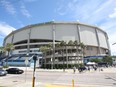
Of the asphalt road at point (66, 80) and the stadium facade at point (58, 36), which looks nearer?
the asphalt road at point (66, 80)

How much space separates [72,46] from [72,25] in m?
48.0

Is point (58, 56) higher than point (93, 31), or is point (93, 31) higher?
point (93, 31)

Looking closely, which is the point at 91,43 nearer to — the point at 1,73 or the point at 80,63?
the point at 80,63

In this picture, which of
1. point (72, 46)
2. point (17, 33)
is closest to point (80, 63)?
point (72, 46)

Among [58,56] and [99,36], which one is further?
[99,36]

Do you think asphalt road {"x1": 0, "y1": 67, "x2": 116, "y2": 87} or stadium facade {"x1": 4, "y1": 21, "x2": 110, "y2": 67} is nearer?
asphalt road {"x1": 0, "y1": 67, "x2": 116, "y2": 87}

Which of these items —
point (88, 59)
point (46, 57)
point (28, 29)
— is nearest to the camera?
point (46, 57)

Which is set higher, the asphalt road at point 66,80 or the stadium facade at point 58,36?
the stadium facade at point 58,36

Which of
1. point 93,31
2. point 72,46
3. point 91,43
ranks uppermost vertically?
point 93,31

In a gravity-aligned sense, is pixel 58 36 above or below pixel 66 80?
above

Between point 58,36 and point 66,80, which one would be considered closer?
point 66,80

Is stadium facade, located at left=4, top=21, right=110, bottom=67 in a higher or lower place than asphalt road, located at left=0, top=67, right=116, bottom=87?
higher

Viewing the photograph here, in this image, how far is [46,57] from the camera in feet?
244

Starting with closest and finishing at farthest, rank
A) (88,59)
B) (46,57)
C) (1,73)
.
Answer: (1,73), (46,57), (88,59)
